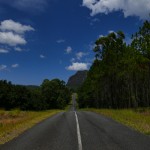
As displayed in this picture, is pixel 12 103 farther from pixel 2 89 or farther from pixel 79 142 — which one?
pixel 79 142

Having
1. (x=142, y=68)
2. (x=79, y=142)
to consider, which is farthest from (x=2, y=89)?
(x=79, y=142)

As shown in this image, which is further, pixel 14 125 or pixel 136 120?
pixel 136 120

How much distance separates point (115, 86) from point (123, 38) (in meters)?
11.2

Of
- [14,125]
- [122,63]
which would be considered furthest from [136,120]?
[122,63]

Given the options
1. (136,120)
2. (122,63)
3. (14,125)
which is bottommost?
(14,125)

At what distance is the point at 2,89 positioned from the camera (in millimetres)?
97438

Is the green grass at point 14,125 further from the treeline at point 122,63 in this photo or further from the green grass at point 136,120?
the treeline at point 122,63

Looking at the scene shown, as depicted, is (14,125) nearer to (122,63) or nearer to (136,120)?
(136,120)

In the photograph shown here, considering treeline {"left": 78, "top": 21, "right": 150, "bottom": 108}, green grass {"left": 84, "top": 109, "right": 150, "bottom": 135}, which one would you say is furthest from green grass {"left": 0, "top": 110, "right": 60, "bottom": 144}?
treeline {"left": 78, "top": 21, "right": 150, "bottom": 108}

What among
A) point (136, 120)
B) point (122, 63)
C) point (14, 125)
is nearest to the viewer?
point (14, 125)

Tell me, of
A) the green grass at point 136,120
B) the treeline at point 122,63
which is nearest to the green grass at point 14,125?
the green grass at point 136,120

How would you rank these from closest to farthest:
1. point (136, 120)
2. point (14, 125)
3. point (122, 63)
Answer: point (14, 125)
point (136, 120)
point (122, 63)

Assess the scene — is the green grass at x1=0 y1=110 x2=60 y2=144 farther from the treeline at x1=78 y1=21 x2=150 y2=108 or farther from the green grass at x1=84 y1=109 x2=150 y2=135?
the treeline at x1=78 y1=21 x2=150 y2=108

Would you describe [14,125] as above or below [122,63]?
below
